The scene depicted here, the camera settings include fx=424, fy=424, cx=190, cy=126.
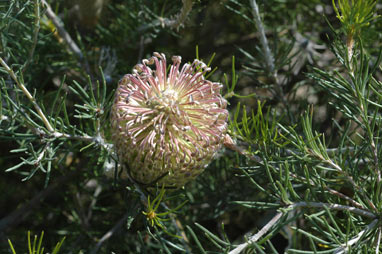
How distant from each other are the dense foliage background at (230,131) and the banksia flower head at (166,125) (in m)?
0.07

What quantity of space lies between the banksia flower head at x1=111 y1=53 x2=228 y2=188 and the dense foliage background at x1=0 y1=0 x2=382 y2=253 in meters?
0.07

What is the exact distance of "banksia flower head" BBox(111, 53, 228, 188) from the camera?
2.43 ft

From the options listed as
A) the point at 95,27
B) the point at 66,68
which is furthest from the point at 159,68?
the point at 95,27

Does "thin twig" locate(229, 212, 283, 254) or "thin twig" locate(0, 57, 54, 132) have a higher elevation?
"thin twig" locate(0, 57, 54, 132)

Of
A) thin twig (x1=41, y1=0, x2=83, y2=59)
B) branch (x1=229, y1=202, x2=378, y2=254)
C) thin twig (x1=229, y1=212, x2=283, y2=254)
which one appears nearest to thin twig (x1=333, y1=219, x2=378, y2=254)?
branch (x1=229, y1=202, x2=378, y2=254)

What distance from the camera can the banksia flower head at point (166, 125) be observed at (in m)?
0.74

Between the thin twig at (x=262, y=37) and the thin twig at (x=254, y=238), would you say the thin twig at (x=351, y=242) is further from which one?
the thin twig at (x=262, y=37)

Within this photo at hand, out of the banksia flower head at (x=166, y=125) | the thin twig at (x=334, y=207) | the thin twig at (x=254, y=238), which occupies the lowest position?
the thin twig at (x=254, y=238)

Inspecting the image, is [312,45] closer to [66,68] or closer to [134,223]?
[66,68]

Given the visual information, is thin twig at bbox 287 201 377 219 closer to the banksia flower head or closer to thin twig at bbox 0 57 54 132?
the banksia flower head

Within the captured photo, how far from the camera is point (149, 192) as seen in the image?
0.81 m

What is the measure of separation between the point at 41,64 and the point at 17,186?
514 millimetres

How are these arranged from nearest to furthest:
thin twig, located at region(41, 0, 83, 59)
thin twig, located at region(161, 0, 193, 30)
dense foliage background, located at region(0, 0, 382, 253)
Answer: dense foliage background, located at region(0, 0, 382, 253) → thin twig, located at region(161, 0, 193, 30) → thin twig, located at region(41, 0, 83, 59)

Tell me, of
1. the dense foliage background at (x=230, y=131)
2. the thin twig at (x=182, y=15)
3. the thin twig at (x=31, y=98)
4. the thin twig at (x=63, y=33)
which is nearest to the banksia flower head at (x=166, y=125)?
the dense foliage background at (x=230, y=131)
